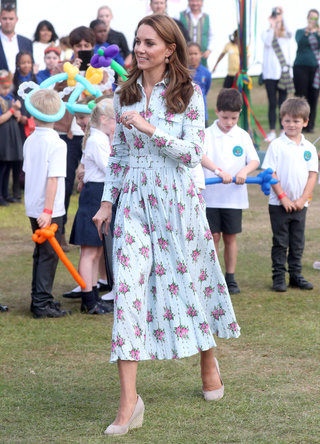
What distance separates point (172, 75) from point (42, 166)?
64.6 inches

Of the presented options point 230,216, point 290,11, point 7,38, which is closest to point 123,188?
point 230,216

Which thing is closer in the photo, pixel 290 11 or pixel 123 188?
pixel 123 188

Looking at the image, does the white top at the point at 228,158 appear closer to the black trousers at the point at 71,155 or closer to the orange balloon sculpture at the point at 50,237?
the orange balloon sculpture at the point at 50,237

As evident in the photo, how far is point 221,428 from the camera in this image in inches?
109

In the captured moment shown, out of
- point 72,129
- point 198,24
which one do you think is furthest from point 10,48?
point 72,129

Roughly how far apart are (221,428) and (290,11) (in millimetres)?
14180

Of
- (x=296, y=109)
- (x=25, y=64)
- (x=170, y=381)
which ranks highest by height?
Answer: (x=25, y=64)

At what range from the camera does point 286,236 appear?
504 centimetres

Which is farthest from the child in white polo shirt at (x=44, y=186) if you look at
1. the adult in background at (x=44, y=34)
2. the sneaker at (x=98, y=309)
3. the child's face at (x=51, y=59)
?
the adult in background at (x=44, y=34)

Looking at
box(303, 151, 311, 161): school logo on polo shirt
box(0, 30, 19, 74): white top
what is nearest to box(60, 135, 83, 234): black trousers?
box(303, 151, 311, 161): school logo on polo shirt

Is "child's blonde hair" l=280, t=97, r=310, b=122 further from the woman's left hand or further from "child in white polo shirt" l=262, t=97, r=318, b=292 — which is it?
the woman's left hand

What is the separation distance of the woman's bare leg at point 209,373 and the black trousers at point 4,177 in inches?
236

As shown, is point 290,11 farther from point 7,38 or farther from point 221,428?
point 221,428

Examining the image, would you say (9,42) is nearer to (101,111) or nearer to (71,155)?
(71,155)
